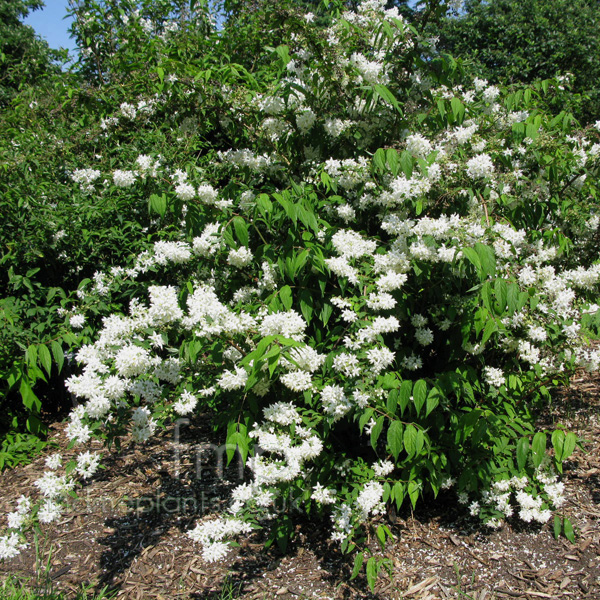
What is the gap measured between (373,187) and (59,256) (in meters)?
2.70

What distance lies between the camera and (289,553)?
10.2ft

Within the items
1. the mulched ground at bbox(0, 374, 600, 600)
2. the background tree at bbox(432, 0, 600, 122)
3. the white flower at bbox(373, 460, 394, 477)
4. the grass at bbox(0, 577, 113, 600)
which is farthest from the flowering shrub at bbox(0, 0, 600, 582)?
the background tree at bbox(432, 0, 600, 122)

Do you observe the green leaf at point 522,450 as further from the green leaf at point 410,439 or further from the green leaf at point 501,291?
the green leaf at point 501,291

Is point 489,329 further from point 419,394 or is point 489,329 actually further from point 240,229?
point 240,229

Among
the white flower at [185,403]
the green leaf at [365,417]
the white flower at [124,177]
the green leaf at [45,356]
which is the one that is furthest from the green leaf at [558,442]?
the green leaf at [45,356]

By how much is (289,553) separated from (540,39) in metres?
12.9

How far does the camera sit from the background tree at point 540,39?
37.0 feet

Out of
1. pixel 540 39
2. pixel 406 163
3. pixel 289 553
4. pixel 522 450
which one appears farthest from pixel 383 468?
pixel 540 39

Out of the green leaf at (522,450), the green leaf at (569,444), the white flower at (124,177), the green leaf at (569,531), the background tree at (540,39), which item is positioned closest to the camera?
the green leaf at (569,444)

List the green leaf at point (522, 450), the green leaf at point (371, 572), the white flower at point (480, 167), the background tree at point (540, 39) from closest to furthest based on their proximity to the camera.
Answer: the green leaf at point (371, 572) → the green leaf at point (522, 450) → the white flower at point (480, 167) → the background tree at point (540, 39)

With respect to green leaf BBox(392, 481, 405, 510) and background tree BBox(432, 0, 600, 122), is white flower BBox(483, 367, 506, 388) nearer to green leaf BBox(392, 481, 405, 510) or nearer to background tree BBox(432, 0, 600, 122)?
green leaf BBox(392, 481, 405, 510)

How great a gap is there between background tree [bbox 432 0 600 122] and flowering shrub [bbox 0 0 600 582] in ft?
28.7

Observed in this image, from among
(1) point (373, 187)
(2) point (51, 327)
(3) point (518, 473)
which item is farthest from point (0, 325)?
(3) point (518, 473)

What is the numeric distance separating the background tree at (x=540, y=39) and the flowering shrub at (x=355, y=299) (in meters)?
8.76
